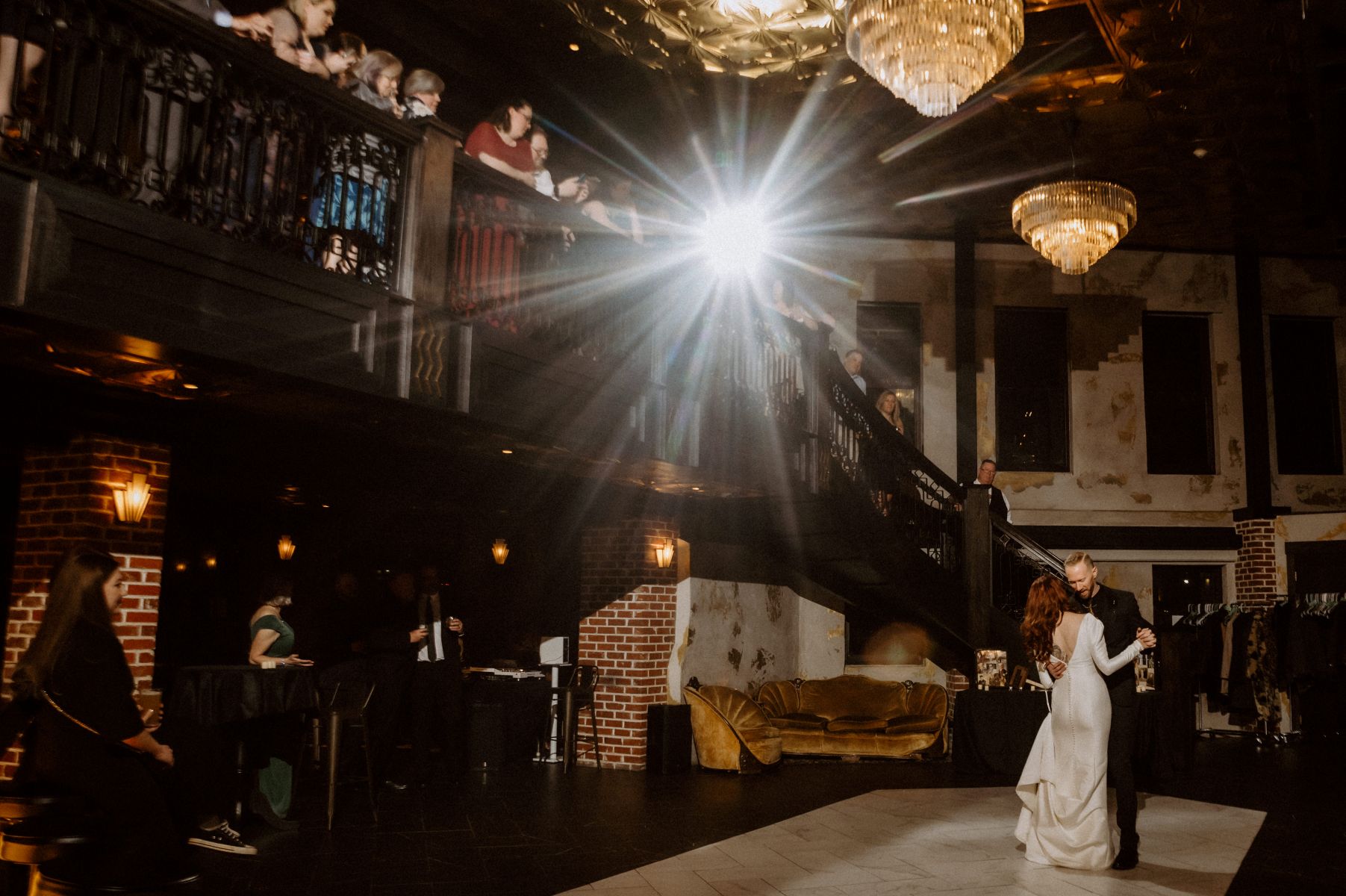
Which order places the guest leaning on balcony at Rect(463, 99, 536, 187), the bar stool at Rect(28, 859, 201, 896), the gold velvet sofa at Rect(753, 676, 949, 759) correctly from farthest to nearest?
the gold velvet sofa at Rect(753, 676, 949, 759) → the guest leaning on balcony at Rect(463, 99, 536, 187) → the bar stool at Rect(28, 859, 201, 896)

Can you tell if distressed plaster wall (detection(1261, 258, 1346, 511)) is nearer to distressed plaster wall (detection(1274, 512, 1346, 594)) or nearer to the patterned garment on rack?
distressed plaster wall (detection(1274, 512, 1346, 594))

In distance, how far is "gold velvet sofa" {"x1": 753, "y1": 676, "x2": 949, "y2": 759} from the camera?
31.3ft

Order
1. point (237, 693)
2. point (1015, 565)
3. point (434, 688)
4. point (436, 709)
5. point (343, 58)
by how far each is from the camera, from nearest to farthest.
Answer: point (343, 58), point (237, 693), point (434, 688), point (436, 709), point (1015, 565)

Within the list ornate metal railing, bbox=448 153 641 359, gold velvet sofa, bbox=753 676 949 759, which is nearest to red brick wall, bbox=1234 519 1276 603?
gold velvet sofa, bbox=753 676 949 759

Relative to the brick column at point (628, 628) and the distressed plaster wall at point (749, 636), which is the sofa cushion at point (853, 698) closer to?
the distressed plaster wall at point (749, 636)

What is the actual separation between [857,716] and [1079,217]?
514cm

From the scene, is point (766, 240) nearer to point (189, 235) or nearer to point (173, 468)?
point (173, 468)

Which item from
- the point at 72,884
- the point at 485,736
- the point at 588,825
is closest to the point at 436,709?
the point at 485,736

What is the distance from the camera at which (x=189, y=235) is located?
154 inches

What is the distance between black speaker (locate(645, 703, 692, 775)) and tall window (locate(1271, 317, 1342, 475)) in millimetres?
8984

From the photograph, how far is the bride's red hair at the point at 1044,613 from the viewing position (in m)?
5.38

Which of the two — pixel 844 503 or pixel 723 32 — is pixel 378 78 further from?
pixel 844 503

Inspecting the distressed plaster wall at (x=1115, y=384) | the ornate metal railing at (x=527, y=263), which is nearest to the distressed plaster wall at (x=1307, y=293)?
the distressed plaster wall at (x=1115, y=384)

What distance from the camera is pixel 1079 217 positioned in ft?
27.6
